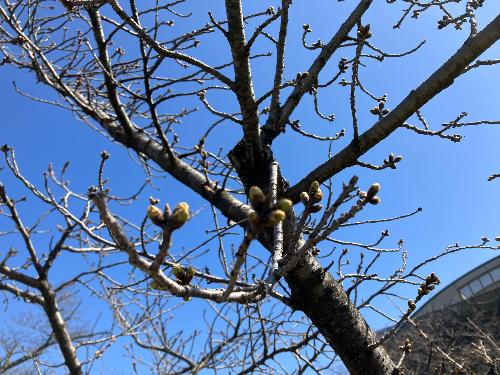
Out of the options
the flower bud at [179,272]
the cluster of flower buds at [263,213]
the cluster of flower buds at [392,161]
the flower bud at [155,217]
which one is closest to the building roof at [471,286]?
the cluster of flower buds at [392,161]

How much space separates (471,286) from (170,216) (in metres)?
24.4

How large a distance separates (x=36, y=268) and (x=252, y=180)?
9.95 feet

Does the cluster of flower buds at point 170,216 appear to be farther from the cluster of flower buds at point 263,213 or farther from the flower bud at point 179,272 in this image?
the flower bud at point 179,272

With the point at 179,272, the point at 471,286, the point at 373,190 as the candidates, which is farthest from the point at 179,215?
the point at 471,286

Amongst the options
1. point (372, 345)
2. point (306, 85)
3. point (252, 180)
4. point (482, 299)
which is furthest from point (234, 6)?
point (482, 299)

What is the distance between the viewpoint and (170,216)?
0.76 m

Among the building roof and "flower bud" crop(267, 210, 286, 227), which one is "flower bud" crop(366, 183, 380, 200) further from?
the building roof

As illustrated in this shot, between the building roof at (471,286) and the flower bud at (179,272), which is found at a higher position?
the building roof at (471,286)

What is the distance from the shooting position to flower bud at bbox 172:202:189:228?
0.75 meters

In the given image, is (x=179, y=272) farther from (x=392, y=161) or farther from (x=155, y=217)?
(x=392, y=161)

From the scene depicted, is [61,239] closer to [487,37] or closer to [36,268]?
[36,268]

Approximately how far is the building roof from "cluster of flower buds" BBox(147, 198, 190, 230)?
21515 mm

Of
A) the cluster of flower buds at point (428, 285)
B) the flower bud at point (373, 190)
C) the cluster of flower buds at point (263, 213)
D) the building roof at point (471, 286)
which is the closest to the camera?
the cluster of flower buds at point (263, 213)

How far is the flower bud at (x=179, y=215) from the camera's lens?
0.75 m
